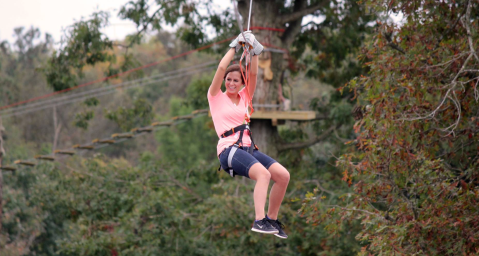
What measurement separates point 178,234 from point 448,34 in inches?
311

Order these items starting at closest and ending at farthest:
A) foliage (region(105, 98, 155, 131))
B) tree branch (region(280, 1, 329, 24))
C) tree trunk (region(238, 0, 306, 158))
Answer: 1. tree trunk (region(238, 0, 306, 158))
2. tree branch (region(280, 1, 329, 24))
3. foliage (region(105, 98, 155, 131))

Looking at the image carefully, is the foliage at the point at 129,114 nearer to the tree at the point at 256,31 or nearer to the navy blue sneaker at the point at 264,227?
the tree at the point at 256,31

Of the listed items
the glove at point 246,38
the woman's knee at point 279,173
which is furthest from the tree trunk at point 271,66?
the glove at point 246,38

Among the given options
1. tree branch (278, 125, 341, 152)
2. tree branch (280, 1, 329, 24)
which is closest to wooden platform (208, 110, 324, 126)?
tree branch (278, 125, 341, 152)

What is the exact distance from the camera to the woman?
502 centimetres

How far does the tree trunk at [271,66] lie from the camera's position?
41.4 feet

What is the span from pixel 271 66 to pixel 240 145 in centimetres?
837

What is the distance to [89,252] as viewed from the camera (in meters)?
14.2

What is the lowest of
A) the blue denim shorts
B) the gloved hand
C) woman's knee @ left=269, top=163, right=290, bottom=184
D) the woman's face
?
woman's knee @ left=269, top=163, right=290, bottom=184

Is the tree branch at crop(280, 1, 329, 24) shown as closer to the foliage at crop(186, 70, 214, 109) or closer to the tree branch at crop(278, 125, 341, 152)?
the tree branch at crop(278, 125, 341, 152)

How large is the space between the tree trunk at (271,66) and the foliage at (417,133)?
175 inches

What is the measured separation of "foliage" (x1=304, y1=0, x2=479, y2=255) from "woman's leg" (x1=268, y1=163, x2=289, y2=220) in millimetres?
2186

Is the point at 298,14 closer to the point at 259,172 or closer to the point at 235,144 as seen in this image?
the point at 235,144

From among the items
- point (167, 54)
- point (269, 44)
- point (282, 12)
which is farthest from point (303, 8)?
point (167, 54)
